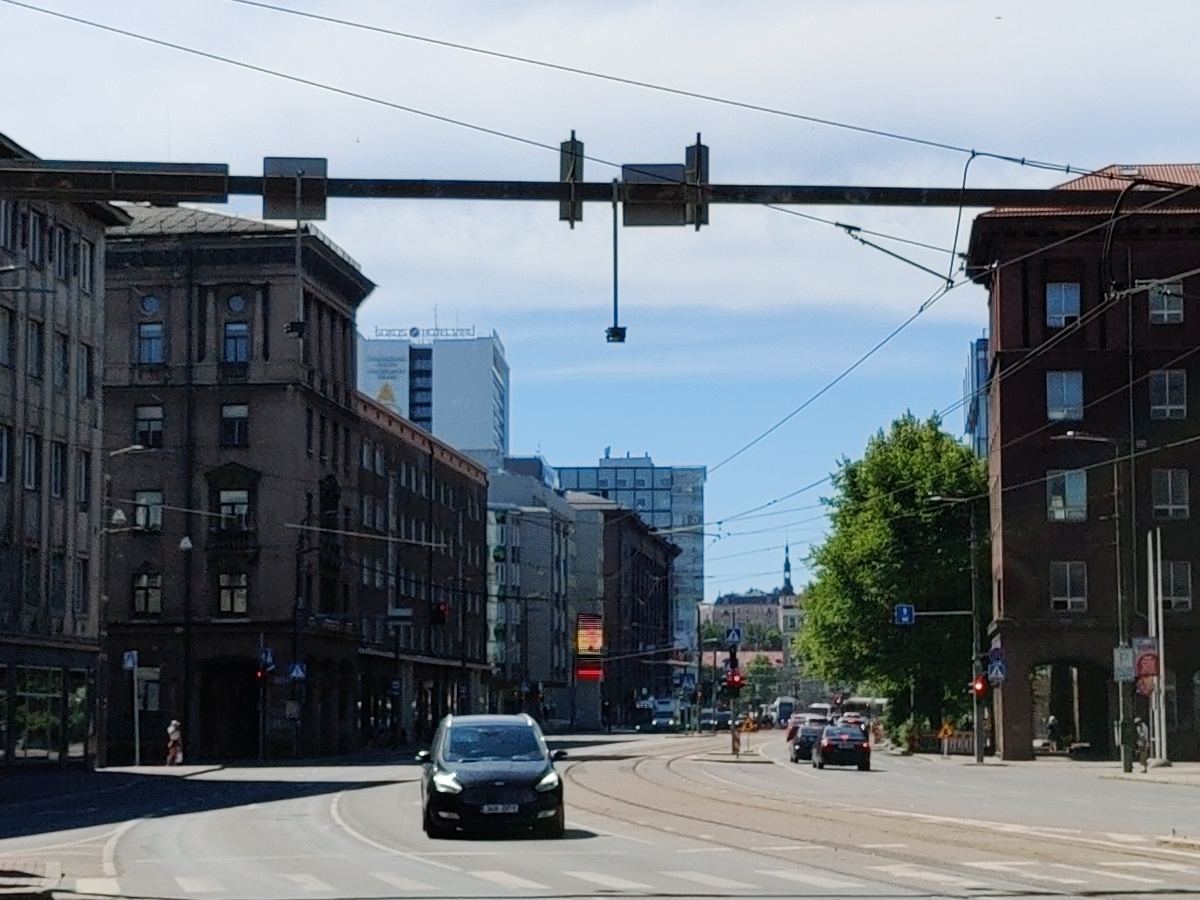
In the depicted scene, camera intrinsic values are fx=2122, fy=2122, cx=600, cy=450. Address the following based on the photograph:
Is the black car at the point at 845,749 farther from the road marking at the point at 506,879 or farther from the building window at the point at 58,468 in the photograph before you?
the road marking at the point at 506,879

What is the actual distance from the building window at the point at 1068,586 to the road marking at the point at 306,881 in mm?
58063

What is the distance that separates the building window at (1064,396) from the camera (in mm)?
76562

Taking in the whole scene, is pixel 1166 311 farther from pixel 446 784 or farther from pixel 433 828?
pixel 446 784

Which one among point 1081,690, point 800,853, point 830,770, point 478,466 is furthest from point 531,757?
point 478,466

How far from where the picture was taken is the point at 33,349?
59375mm

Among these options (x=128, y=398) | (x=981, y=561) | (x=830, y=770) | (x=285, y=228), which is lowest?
(x=830, y=770)

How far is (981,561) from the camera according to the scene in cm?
8669

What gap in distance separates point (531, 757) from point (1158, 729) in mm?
43390

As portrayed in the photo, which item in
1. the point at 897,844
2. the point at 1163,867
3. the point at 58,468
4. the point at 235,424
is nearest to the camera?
the point at 1163,867

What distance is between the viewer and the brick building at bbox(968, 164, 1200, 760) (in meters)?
74.8

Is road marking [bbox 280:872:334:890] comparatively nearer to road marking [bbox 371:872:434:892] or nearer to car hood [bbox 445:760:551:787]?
road marking [bbox 371:872:434:892]

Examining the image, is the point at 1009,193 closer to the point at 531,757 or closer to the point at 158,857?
the point at 531,757

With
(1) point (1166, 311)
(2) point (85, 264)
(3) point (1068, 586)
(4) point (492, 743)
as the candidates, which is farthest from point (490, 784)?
(1) point (1166, 311)

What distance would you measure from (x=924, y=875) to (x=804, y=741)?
1986 inches
